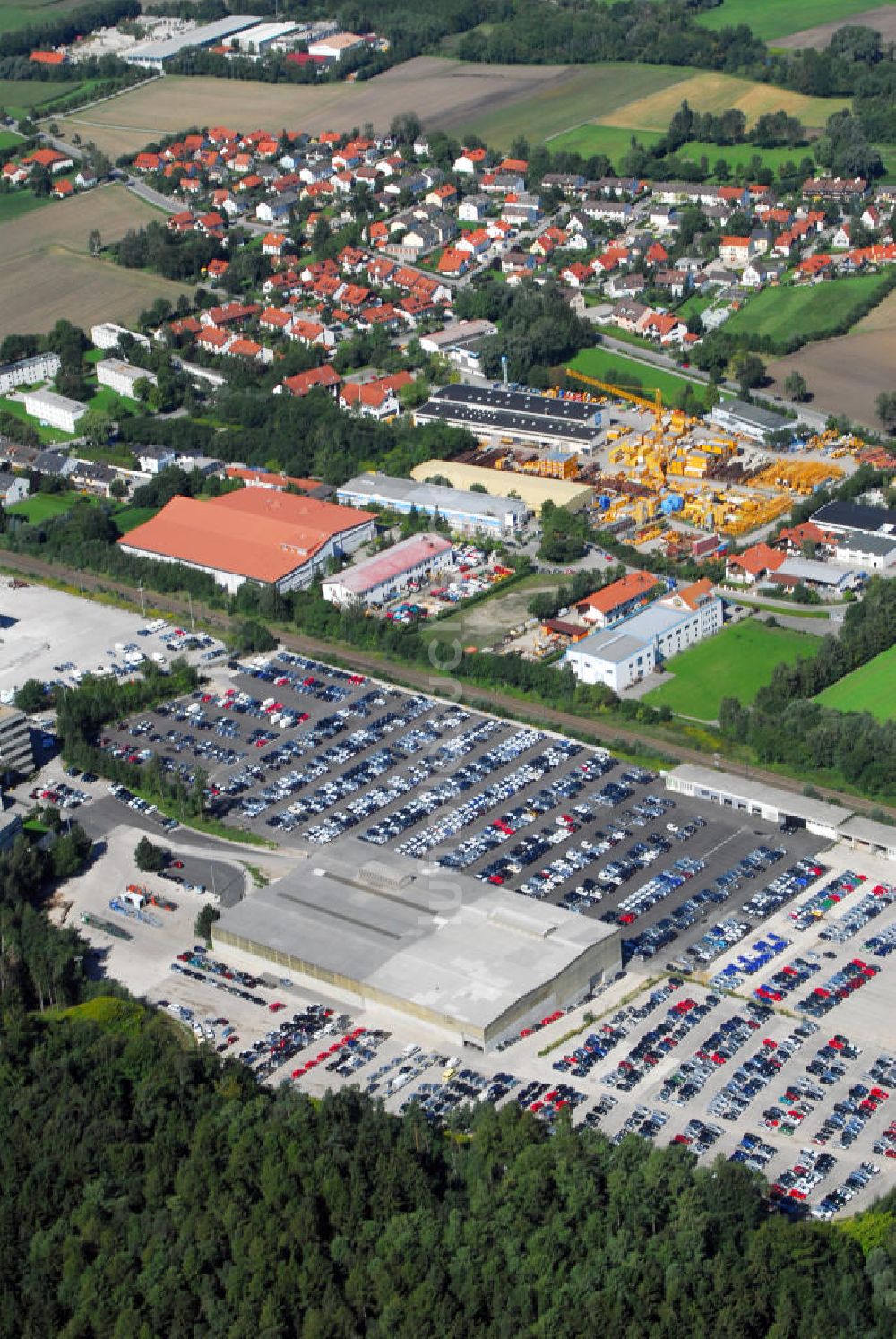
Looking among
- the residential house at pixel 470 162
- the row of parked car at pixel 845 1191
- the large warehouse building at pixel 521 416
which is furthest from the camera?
the residential house at pixel 470 162

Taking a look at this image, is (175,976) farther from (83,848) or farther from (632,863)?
(632,863)

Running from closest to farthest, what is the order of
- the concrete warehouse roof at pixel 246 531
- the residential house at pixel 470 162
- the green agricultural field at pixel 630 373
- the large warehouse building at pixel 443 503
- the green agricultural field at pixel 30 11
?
the concrete warehouse roof at pixel 246 531, the large warehouse building at pixel 443 503, the green agricultural field at pixel 630 373, the residential house at pixel 470 162, the green agricultural field at pixel 30 11

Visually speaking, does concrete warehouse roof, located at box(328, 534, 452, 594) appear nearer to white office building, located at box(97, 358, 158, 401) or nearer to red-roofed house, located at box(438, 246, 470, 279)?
white office building, located at box(97, 358, 158, 401)

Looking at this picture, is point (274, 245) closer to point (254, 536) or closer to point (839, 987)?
point (254, 536)

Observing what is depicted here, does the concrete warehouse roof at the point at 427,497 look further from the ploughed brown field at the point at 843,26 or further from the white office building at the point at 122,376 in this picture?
the ploughed brown field at the point at 843,26

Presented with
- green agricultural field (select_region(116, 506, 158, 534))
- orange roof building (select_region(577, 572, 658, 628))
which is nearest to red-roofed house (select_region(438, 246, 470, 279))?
green agricultural field (select_region(116, 506, 158, 534))

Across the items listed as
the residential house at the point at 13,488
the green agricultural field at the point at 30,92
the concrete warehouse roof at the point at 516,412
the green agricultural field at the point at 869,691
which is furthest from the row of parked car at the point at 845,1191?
the green agricultural field at the point at 30,92
